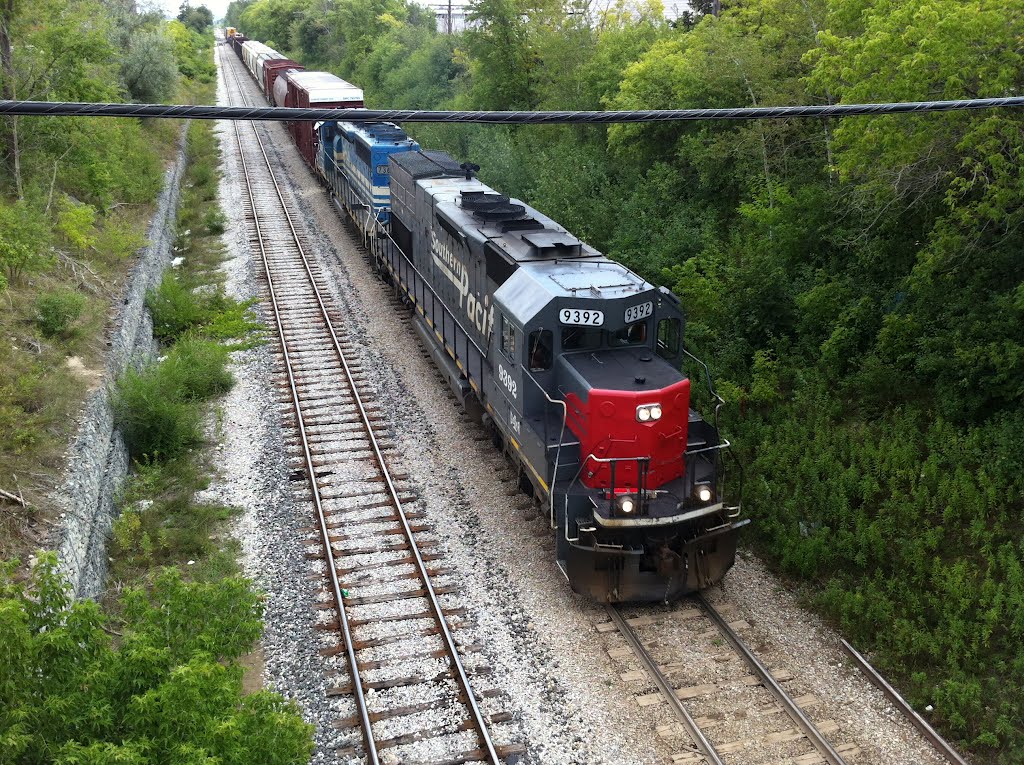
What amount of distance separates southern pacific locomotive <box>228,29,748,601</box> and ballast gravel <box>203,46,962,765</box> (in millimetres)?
677

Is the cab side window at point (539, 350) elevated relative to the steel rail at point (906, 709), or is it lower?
elevated

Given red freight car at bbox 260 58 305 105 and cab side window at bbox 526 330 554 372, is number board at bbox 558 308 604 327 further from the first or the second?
red freight car at bbox 260 58 305 105

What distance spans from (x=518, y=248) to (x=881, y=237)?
6803 millimetres

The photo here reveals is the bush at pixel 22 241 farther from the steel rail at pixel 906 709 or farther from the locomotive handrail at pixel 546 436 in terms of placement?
the steel rail at pixel 906 709

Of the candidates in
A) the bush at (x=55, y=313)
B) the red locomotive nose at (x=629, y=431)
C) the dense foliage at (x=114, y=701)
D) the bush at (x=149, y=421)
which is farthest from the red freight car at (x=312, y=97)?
the dense foliage at (x=114, y=701)

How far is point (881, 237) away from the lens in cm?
1546

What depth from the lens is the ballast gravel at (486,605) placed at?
29.7 feet

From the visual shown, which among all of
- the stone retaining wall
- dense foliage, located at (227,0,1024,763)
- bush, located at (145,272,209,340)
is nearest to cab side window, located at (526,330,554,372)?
dense foliage, located at (227,0,1024,763)

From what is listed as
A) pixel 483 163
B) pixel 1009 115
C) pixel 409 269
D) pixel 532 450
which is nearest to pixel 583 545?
pixel 532 450

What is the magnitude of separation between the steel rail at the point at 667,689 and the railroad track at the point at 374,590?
1.77 metres

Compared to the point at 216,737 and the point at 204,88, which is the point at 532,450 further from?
the point at 204,88

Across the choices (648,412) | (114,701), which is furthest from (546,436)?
(114,701)

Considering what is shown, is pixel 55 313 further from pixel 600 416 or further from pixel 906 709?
pixel 906 709

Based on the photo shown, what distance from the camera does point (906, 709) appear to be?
30.6 ft
